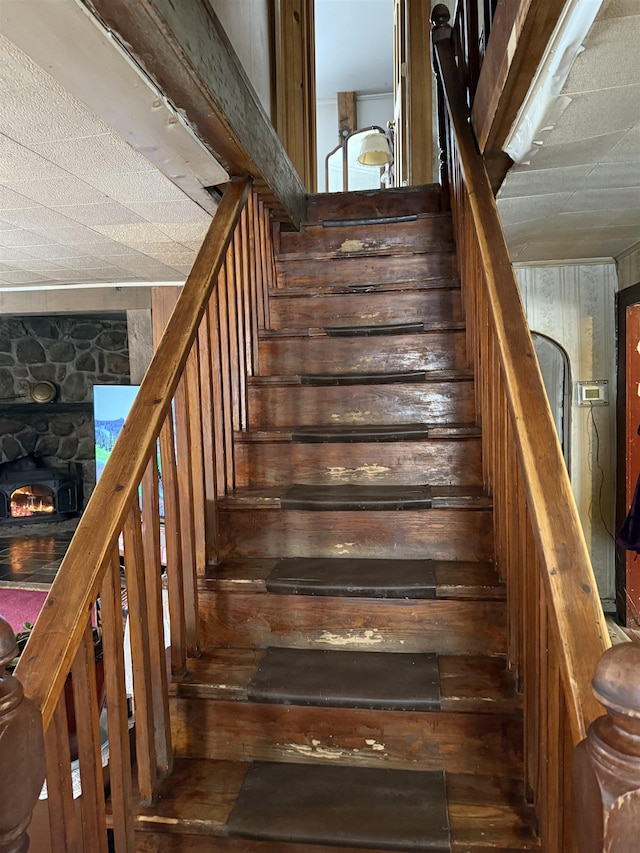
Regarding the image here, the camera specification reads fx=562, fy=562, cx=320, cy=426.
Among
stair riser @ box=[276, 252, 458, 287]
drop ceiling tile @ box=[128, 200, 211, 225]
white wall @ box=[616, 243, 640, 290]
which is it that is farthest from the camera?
white wall @ box=[616, 243, 640, 290]

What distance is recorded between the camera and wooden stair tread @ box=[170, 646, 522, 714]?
1.33 meters

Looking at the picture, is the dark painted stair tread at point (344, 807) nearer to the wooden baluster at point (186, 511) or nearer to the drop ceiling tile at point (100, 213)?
the wooden baluster at point (186, 511)

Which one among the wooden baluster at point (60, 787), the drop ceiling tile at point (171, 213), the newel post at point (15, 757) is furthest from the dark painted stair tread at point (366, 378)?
the newel post at point (15, 757)

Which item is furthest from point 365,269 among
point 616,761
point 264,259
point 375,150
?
point 375,150

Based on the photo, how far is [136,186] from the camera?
6.73ft

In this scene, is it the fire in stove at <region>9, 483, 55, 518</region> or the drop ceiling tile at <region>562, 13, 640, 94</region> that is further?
the fire in stove at <region>9, 483, 55, 518</region>

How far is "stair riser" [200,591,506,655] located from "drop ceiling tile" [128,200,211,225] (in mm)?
1543

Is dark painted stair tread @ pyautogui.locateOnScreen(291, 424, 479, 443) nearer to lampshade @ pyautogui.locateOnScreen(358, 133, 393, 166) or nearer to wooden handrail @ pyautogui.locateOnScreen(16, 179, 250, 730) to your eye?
wooden handrail @ pyautogui.locateOnScreen(16, 179, 250, 730)

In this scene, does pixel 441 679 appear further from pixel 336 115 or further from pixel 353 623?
pixel 336 115

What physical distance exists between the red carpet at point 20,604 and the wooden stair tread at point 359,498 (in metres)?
3.21

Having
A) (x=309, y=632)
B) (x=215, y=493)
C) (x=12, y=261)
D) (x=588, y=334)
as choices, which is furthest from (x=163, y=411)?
(x=588, y=334)

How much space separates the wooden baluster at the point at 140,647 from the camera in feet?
4.00

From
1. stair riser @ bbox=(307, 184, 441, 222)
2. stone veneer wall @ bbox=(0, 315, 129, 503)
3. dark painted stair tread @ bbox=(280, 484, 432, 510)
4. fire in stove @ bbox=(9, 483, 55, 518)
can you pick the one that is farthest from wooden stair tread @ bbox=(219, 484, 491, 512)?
fire in stove @ bbox=(9, 483, 55, 518)

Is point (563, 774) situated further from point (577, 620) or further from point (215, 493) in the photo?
point (215, 493)
